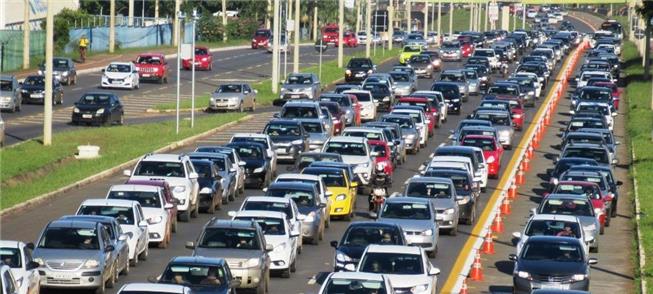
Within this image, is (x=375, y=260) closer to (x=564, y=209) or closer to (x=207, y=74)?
(x=564, y=209)

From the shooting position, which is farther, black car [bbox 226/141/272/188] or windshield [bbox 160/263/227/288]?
black car [bbox 226/141/272/188]

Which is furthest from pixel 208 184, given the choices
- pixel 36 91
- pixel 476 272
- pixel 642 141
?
pixel 36 91

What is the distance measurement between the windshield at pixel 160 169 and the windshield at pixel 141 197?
4.44 m

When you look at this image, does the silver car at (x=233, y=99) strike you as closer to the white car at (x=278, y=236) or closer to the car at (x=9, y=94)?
the car at (x=9, y=94)

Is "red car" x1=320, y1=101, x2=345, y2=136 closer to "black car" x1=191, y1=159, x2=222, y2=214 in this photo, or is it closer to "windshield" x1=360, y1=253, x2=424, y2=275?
"black car" x1=191, y1=159, x2=222, y2=214

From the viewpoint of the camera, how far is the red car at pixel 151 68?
97312 mm

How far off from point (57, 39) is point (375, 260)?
86.1m

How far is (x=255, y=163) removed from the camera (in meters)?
51.8

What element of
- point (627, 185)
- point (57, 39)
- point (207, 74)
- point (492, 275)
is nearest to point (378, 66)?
point (207, 74)

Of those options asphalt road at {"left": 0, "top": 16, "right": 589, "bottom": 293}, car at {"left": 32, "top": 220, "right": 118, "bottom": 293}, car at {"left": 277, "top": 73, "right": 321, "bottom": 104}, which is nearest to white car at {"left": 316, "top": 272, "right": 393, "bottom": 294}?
car at {"left": 32, "top": 220, "right": 118, "bottom": 293}

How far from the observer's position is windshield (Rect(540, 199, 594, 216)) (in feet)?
143

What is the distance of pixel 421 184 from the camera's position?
148 feet

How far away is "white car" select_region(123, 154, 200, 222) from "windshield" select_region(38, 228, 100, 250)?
34.6 feet

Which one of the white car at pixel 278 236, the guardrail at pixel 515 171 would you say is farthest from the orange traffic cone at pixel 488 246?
the white car at pixel 278 236
